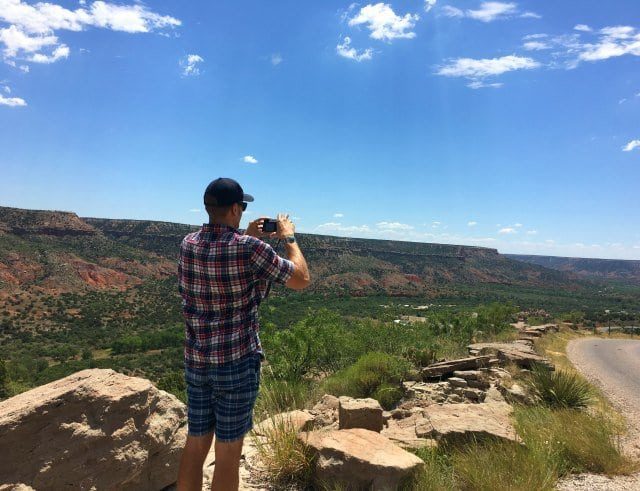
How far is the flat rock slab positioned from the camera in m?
4.65

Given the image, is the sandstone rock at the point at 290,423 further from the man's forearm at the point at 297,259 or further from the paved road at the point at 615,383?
the paved road at the point at 615,383

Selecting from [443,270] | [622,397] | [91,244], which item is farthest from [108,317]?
[443,270]

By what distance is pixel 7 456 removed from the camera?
114 inches

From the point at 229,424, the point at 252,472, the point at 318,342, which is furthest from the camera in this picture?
the point at 318,342

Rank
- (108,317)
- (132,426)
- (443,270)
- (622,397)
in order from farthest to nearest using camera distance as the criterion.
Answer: (443,270)
(108,317)
(622,397)
(132,426)

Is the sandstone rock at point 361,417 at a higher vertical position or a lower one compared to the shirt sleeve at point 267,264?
lower

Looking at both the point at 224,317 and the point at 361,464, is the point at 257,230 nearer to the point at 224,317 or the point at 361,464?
the point at 224,317

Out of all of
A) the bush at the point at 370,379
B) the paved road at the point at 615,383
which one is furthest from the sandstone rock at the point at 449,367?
the paved road at the point at 615,383

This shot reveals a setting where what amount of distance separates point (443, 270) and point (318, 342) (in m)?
118

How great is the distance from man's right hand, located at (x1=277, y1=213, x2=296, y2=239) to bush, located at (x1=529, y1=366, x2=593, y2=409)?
5537mm

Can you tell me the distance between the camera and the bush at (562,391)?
6650mm

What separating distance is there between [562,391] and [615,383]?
7.28 meters

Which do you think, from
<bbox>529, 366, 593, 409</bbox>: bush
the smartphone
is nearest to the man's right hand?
the smartphone

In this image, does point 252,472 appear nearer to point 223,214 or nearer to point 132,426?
point 132,426
